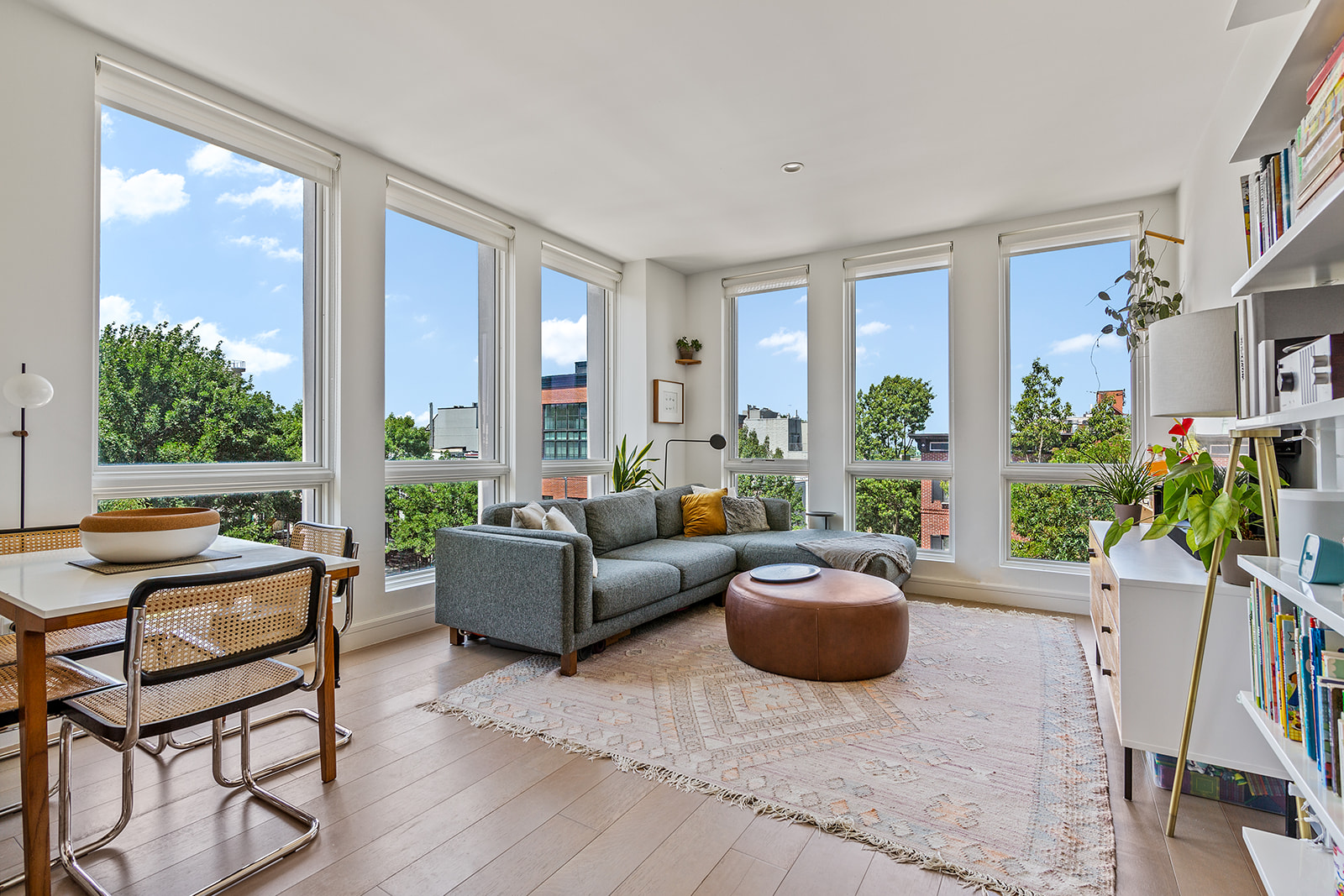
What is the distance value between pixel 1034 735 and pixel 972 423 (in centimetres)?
279

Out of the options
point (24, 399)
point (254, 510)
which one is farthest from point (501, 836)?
point (254, 510)

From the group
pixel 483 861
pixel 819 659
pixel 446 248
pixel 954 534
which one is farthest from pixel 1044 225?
pixel 483 861

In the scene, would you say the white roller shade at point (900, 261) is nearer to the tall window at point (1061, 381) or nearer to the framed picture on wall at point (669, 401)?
the tall window at point (1061, 381)

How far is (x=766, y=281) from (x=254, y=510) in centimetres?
423

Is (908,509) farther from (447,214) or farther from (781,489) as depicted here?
(447,214)

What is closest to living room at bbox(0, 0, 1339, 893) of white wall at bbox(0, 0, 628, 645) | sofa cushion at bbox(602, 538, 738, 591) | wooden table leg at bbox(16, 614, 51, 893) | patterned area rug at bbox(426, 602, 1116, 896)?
white wall at bbox(0, 0, 628, 645)

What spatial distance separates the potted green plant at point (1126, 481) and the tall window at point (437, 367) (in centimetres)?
390

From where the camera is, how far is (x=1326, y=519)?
4.74ft

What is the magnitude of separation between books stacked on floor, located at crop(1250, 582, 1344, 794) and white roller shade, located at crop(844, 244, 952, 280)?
3.85 m

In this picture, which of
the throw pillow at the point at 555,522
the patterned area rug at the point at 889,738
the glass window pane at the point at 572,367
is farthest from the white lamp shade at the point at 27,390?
the glass window pane at the point at 572,367

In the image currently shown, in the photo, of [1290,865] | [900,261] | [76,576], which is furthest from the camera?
[900,261]

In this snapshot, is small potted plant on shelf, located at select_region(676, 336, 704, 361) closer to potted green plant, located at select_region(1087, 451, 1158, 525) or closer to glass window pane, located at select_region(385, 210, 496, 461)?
glass window pane, located at select_region(385, 210, 496, 461)

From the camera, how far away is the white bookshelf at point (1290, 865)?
1.40 m

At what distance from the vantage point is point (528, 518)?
3.63 m
